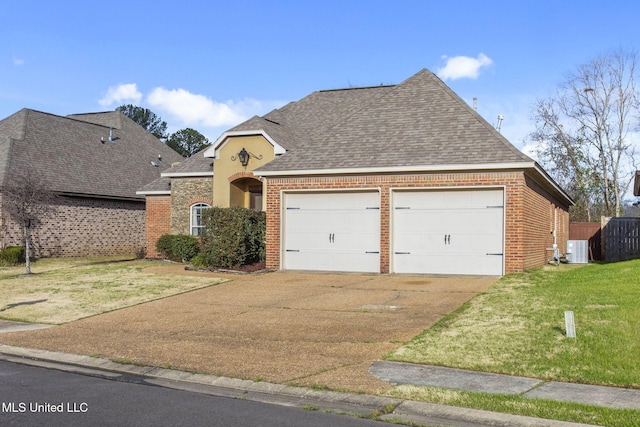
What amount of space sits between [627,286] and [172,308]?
9.56 meters

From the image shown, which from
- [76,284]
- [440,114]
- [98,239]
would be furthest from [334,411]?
[98,239]

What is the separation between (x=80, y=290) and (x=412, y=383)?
37.8 feet

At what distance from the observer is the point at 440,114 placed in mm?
19719

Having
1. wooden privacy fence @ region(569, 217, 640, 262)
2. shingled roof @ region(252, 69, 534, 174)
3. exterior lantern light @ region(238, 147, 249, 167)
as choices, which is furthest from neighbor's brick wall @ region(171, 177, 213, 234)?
wooden privacy fence @ region(569, 217, 640, 262)

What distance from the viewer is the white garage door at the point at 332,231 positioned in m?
18.7

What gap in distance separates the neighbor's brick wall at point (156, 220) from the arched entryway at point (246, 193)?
4409 millimetres

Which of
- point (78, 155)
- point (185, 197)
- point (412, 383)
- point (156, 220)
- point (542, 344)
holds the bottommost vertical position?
point (412, 383)

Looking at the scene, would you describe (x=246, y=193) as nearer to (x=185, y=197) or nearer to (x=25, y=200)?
(x=185, y=197)

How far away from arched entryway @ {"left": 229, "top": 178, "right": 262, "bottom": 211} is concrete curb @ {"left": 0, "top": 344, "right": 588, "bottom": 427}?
15.2 meters

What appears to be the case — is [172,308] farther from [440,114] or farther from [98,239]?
[98,239]

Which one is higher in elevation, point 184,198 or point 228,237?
point 184,198

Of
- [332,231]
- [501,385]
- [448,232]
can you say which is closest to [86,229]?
[332,231]

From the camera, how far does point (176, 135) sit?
71.5 metres

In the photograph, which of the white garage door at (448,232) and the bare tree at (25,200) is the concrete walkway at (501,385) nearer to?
the white garage door at (448,232)
